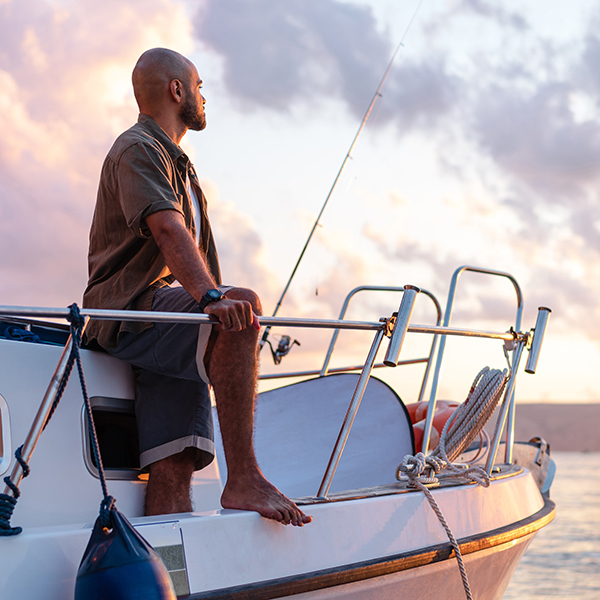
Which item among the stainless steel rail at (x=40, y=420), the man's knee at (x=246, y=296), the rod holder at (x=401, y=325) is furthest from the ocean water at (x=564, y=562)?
the stainless steel rail at (x=40, y=420)

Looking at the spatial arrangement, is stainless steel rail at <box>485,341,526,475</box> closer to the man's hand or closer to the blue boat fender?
the man's hand

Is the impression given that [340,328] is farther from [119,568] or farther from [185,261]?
[119,568]

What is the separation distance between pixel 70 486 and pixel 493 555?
203cm

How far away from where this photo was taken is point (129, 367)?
8.29ft

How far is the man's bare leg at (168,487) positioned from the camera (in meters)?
2.39

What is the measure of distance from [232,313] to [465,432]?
5.29 ft

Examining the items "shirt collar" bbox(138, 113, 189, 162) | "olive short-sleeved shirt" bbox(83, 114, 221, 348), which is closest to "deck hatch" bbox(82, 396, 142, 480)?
"olive short-sleeved shirt" bbox(83, 114, 221, 348)

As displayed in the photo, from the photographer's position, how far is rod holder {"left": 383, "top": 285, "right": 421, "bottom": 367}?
A: 2643 mm

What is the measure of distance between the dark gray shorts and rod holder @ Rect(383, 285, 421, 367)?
0.70 meters

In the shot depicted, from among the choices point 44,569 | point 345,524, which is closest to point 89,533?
point 44,569

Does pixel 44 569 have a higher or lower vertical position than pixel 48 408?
lower

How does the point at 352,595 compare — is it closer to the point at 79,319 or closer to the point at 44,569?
the point at 44,569

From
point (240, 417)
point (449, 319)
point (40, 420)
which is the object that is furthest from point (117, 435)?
point (449, 319)

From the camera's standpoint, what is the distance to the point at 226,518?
213 centimetres
